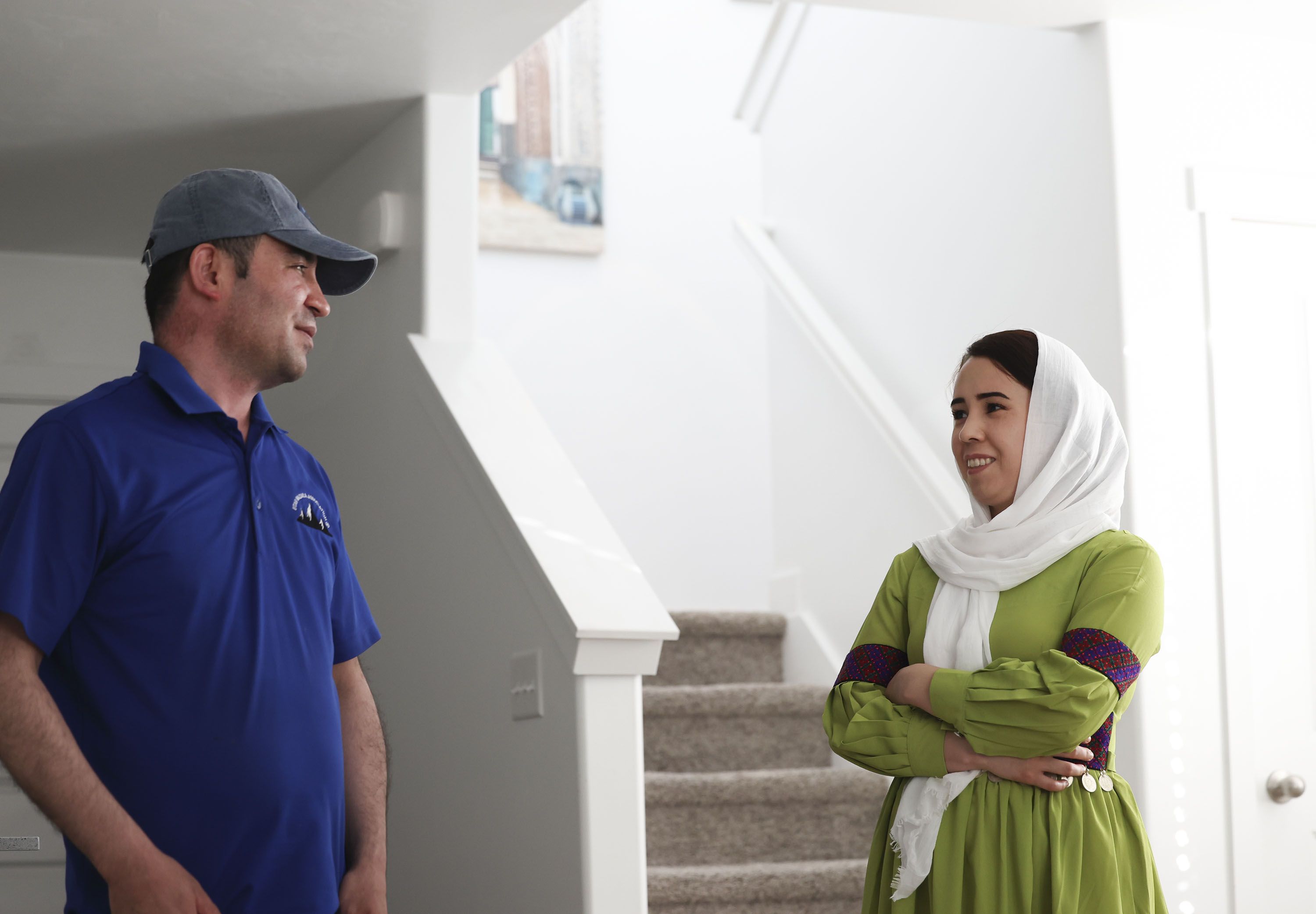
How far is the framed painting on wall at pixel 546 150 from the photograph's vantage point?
16.8ft

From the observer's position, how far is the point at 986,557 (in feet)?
5.74

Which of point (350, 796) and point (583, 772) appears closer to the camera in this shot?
point (350, 796)

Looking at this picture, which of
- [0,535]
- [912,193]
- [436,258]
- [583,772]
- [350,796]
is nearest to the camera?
[0,535]

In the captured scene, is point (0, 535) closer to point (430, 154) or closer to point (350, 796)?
point (350, 796)

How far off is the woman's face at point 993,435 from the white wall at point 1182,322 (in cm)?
96

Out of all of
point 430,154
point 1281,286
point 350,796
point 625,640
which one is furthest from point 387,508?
point 1281,286

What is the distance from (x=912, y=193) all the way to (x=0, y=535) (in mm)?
2653

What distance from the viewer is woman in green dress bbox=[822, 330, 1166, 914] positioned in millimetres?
1614

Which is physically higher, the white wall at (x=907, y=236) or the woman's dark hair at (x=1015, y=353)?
the white wall at (x=907, y=236)

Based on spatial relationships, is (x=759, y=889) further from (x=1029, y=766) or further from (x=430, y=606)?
(x=1029, y=766)

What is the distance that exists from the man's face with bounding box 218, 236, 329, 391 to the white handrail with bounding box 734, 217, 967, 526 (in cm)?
178

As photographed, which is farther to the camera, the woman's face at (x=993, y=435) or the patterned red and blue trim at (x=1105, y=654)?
the woman's face at (x=993, y=435)

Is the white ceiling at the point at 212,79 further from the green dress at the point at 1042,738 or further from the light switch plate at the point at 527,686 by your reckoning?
the green dress at the point at 1042,738

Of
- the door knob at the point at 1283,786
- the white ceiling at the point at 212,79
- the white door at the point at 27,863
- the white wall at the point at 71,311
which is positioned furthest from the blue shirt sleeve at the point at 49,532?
the white wall at the point at 71,311
